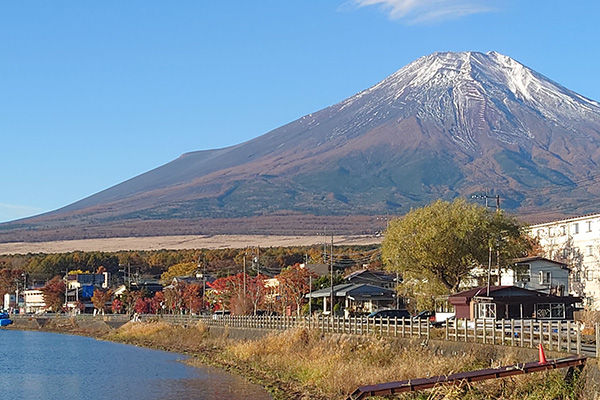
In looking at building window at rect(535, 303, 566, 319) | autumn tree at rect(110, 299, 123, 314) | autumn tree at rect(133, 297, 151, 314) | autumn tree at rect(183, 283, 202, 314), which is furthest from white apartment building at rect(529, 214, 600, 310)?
autumn tree at rect(110, 299, 123, 314)

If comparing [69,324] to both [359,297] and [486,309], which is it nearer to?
[359,297]

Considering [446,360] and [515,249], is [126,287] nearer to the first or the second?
[515,249]

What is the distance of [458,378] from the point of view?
22.1 metres

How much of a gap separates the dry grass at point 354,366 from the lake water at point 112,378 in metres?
1.65

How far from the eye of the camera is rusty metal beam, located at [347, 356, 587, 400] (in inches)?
850

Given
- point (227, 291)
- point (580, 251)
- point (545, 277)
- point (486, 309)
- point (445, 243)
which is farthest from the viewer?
point (227, 291)

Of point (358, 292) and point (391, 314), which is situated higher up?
point (358, 292)

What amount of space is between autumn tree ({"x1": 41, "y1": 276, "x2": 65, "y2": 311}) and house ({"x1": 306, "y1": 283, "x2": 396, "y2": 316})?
6037 cm

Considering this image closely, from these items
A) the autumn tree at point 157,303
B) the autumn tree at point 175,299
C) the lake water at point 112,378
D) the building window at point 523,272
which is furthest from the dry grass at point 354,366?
the autumn tree at point 157,303

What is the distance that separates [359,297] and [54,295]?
67.7m

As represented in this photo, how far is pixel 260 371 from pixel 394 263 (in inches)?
889

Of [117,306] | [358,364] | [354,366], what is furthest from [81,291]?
[354,366]

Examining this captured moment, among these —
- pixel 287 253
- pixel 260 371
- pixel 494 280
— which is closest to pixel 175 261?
pixel 287 253

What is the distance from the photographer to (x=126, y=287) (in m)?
115
